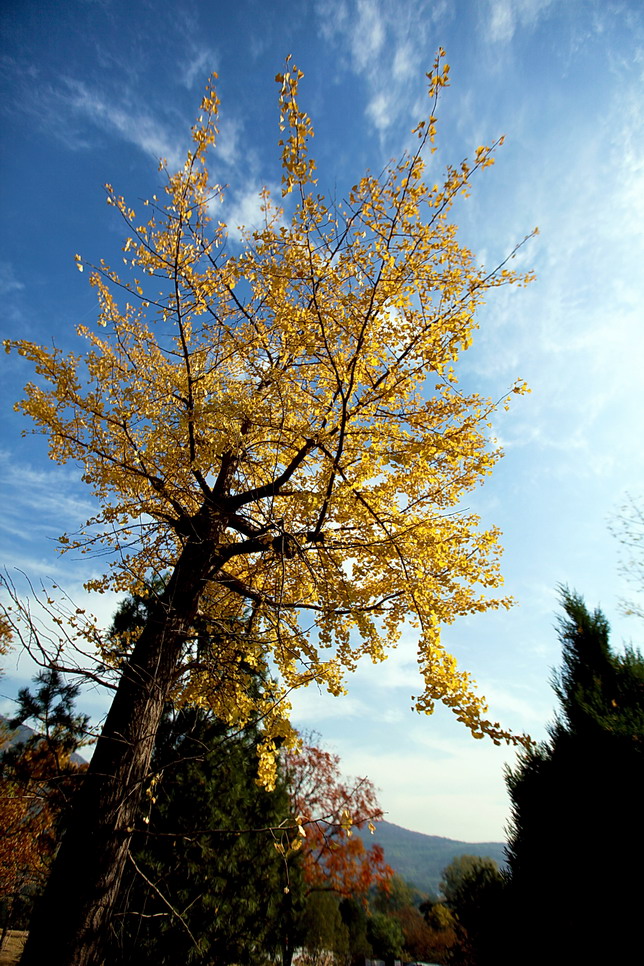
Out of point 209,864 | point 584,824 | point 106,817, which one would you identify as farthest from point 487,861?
point 106,817

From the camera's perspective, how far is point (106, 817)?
296 centimetres

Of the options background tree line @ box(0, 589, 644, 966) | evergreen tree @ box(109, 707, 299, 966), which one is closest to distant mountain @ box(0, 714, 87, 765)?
background tree line @ box(0, 589, 644, 966)

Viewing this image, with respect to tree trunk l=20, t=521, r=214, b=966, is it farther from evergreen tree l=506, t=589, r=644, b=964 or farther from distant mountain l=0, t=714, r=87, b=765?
evergreen tree l=506, t=589, r=644, b=964

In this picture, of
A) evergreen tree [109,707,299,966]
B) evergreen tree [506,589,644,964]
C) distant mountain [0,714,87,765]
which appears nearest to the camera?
distant mountain [0,714,87,765]

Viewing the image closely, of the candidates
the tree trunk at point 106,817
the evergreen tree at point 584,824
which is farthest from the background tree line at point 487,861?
A: the tree trunk at point 106,817

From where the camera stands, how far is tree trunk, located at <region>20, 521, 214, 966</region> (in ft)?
8.73

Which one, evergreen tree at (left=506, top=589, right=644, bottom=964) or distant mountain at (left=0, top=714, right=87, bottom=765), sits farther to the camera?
evergreen tree at (left=506, top=589, right=644, bottom=964)

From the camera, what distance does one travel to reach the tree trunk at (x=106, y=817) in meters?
2.66

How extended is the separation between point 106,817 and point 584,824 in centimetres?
527

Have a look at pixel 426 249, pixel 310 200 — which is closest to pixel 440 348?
pixel 426 249

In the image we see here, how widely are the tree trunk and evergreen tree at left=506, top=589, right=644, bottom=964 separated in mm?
4775

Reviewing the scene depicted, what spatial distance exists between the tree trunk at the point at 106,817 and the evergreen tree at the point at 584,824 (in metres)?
4.77

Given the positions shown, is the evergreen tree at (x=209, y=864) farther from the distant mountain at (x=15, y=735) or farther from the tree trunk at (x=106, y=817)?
the tree trunk at (x=106, y=817)

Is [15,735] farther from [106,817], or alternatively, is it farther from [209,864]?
[209,864]
